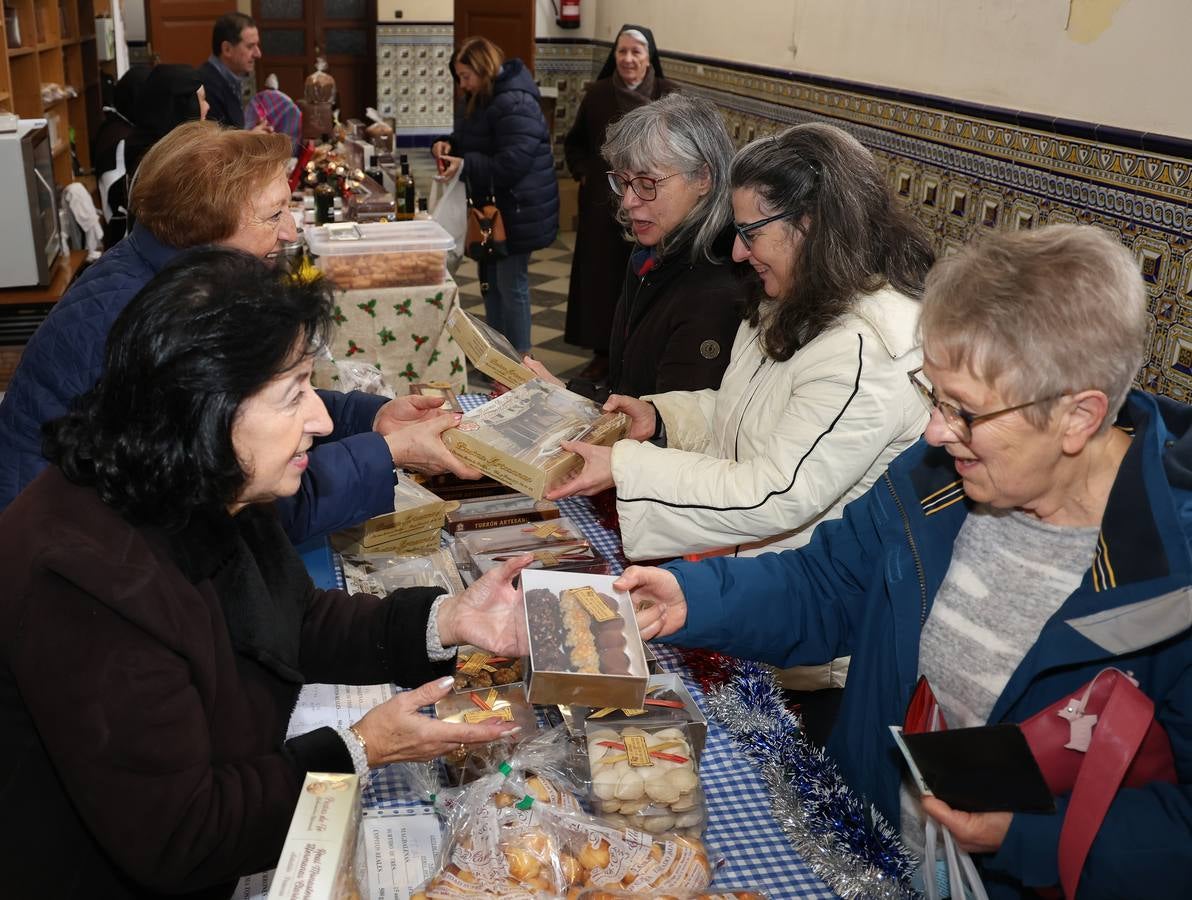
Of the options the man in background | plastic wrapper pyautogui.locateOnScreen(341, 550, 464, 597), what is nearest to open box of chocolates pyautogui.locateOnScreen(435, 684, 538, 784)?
plastic wrapper pyautogui.locateOnScreen(341, 550, 464, 597)

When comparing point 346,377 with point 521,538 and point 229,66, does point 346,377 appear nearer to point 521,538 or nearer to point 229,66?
point 521,538

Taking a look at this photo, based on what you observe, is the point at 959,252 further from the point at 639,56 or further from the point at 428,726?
the point at 639,56

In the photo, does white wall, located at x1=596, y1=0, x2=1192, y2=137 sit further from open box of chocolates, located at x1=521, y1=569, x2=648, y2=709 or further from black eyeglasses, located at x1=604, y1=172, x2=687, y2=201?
open box of chocolates, located at x1=521, y1=569, x2=648, y2=709

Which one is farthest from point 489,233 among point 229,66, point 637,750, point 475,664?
point 637,750

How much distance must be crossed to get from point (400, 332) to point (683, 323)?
6.26 ft

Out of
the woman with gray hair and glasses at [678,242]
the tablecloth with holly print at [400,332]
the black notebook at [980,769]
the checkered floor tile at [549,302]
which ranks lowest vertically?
the checkered floor tile at [549,302]

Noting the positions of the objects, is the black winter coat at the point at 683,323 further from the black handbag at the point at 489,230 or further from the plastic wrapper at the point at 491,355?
the black handbag at the point at 489,230

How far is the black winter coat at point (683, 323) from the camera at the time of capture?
2994 mm

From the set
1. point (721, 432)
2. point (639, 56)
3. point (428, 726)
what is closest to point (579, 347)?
point (639, 56)

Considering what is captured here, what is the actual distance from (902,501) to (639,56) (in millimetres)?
5515

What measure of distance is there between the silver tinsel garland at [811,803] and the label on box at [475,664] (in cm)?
44

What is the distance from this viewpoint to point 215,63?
740cm

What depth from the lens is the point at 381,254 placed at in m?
4.45

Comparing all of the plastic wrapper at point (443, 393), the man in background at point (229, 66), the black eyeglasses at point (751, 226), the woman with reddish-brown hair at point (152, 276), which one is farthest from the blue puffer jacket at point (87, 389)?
the man in background at point (229, 66)
